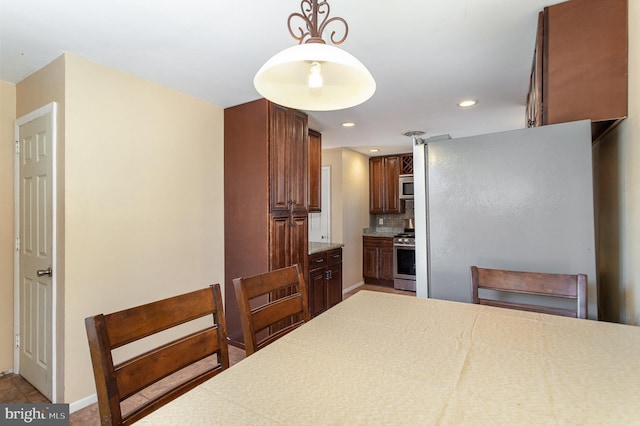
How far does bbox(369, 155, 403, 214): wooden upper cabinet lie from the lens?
5.50 m

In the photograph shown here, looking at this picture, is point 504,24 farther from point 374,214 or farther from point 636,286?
point 374,214

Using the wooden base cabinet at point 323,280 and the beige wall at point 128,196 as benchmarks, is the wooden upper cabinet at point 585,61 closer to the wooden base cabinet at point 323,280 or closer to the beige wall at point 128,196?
the wooden base cabinet at point 323,280

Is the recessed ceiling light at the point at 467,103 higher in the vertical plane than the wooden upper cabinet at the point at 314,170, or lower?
higher

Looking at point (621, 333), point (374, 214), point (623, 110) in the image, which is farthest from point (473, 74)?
point (374, 214)

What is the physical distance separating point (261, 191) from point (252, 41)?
124 centimetres

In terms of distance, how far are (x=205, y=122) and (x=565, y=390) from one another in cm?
296

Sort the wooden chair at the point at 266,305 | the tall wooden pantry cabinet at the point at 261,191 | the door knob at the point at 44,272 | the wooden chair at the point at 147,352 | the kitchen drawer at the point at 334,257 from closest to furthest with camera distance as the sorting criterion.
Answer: the wooden chair at the point at 147,352, the wooden chair at the point at 266,305, the door knob at the point at 44,272, the tall wooden pantry cabinet at the point at 261,191, the kitchen drawer at the point at 334,257

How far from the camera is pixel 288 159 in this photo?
2953 mm

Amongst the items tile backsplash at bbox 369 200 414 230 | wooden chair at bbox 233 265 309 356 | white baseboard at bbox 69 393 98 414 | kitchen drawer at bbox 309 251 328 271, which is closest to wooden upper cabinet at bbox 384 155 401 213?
tile backsplash at bbox 369 200 414 230

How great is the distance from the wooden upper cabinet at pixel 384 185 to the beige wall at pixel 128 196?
11.0ft

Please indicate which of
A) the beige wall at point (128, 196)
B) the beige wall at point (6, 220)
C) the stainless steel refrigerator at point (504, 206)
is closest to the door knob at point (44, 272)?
the beige wall at point (128, 196)

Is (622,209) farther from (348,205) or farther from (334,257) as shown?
(348,205)

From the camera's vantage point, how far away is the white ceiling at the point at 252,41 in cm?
156

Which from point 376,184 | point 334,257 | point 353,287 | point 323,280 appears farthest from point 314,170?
point 353,287
